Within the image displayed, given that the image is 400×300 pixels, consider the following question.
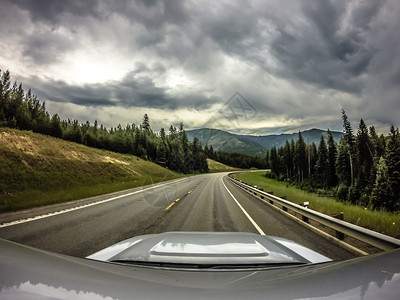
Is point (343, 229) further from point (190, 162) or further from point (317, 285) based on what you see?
point (190, 162)

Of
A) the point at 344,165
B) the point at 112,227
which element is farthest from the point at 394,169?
the point at 112,227

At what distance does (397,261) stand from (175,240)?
2690 mm

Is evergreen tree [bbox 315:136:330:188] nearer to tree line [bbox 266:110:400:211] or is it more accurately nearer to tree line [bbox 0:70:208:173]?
tree line [bbox 266:110:400:211]

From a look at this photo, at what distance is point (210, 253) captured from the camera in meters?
2.81

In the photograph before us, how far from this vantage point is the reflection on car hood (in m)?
2.57

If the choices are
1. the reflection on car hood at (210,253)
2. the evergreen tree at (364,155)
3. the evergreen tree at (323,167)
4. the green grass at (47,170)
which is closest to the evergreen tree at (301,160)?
the evergreen tree at (323,167)

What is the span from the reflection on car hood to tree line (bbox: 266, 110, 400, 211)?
120 feet

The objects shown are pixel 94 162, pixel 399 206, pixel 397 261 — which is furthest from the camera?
pixel 94 162

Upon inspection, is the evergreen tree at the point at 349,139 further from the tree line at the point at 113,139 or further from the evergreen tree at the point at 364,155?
the tree line at the point at 113,139

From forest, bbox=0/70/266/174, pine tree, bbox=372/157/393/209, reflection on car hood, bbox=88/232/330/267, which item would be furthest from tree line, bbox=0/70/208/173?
reflection on car hood, bbox=88/232/330/267

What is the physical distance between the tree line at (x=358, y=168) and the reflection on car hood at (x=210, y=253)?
36.5 metres

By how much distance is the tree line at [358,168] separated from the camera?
122 ft

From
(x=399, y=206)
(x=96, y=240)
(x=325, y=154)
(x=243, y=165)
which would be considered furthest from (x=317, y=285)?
(x=243, y=165)

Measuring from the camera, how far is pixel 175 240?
347 cm
